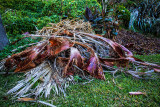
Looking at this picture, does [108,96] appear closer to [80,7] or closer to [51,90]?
[51,90]

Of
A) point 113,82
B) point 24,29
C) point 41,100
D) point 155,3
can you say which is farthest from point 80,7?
point 155,3

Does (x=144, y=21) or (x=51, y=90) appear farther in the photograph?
(x=144, y=21)

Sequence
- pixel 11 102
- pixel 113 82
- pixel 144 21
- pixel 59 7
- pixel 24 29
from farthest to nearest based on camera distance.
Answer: pixel 144 21 < pixel 59 7 < pixel 24 29 < pixel 113 82 < pixel 11 102

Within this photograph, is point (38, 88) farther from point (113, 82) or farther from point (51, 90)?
point (113, 82)

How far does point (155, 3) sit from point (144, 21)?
1.49 m

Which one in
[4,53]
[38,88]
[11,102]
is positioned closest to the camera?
[11,102]

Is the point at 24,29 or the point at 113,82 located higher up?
the point at 24,29

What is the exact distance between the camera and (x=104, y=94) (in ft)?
3.67

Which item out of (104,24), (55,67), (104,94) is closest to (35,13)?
(104,24)

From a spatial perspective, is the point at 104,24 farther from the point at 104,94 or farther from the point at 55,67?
the point at 104,94

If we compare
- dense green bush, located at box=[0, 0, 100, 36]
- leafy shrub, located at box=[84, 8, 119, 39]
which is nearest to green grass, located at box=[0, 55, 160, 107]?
leafy shrub, located at box=[84, 8, 119, 39]

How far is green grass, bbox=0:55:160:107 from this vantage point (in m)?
1.00

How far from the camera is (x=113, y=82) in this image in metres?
Result: 1.31

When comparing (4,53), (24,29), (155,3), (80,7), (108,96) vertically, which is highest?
(155,3)
